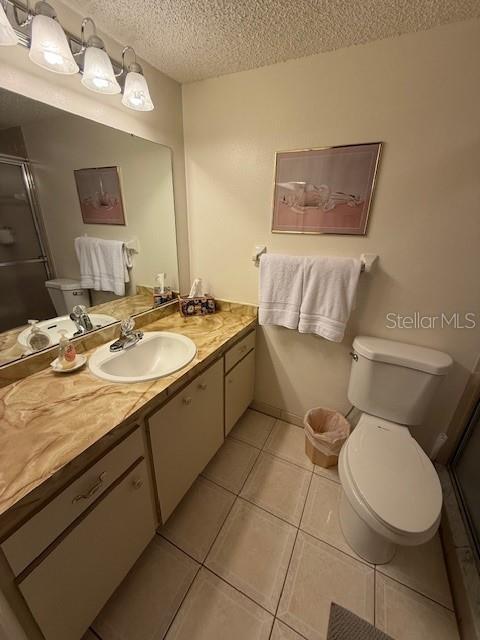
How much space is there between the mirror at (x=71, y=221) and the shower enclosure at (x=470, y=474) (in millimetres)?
1928

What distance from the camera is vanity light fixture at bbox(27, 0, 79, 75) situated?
766 mm

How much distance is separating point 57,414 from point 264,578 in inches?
42.4

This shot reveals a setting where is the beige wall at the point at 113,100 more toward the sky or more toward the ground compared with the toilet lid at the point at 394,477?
more toward the sky

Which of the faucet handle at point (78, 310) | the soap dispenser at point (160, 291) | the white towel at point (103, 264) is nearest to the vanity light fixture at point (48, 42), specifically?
the white towel at point (103, 264)

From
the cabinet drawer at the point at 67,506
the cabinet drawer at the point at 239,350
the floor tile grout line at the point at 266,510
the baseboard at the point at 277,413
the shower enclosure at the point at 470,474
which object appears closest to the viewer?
the cabinet drawer at the point at 67,506

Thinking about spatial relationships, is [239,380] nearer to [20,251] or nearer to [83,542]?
[83,542]

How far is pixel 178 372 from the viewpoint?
103cm

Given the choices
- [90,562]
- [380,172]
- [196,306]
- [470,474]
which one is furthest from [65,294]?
[470,474]

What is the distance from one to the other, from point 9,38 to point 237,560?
2011mm

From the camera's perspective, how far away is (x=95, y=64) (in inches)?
36.6

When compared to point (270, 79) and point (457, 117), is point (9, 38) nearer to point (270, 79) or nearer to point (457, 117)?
point (270, 79)

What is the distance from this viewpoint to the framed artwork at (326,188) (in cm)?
121

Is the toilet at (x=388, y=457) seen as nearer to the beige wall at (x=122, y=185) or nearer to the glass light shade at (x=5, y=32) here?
the beige wall at (x=122, y=185)

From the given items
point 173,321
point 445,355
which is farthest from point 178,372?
point 445,355
